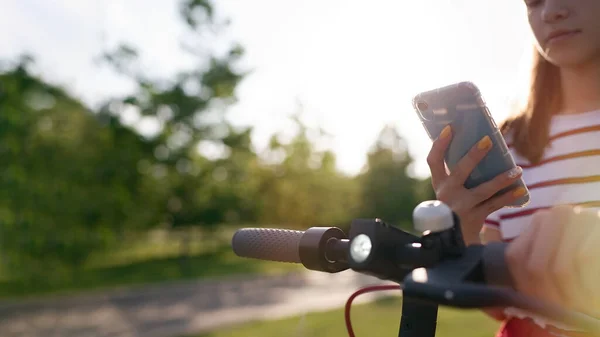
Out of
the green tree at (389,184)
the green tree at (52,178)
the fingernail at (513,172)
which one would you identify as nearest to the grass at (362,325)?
the green tree at (52,178)

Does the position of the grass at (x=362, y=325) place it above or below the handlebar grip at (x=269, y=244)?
below

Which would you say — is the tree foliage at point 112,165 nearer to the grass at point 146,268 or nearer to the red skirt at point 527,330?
the grass at point 146,268

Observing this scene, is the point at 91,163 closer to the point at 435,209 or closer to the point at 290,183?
the point at 290,183

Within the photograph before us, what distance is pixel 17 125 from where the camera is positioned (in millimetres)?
12242

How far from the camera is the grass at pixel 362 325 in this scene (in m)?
7.90

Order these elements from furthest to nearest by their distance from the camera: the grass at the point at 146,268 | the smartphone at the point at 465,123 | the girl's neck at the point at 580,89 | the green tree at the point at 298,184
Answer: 1. the green tree at the point at 298,184
2. the grass at the point at 146,268
3. the girl's neck at the point at 580,89
4. the smartphone at the point at 465,123

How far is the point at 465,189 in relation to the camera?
1096mm

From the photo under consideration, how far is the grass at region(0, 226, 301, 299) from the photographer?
1323 centimetres

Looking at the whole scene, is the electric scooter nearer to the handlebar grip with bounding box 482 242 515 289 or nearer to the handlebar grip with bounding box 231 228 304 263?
the handlebar grip with bounding box 482 242 515 289

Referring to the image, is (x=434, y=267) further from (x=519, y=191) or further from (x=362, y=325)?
(x=362, y=325)

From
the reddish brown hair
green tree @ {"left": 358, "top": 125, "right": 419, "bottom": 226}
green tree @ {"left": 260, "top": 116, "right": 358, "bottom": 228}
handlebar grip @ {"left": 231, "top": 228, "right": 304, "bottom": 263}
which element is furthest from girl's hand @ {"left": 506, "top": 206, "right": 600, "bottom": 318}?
green tree @ {"left": 358, "top": 125, "right": 419, "bottom": 226}

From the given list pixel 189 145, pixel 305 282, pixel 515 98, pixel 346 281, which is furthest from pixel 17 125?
pixel 515 98

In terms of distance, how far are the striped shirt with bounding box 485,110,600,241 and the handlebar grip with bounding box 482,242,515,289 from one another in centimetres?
56

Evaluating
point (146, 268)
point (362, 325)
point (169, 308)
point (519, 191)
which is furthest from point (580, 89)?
point (146, 268)
